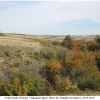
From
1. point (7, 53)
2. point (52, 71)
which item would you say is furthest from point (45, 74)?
point (7, 53)

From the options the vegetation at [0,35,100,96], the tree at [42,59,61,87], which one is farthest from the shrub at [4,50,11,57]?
the tree at [42,59,61,87]

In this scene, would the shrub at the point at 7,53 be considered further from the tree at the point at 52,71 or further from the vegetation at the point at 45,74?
the tree at the point at 52,71

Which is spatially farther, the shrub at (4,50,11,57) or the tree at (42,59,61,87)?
the shrub at (4,50,11,57)

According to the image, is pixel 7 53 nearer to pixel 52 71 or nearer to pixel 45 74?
pixel 45 74

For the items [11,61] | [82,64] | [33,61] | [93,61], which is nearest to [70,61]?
[82,64]

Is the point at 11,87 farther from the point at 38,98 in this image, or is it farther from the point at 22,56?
the point at 22,56

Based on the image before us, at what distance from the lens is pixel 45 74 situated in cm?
2431

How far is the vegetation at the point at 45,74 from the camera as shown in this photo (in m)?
18.4

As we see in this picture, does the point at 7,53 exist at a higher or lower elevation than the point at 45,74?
higher

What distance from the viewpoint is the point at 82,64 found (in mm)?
25359

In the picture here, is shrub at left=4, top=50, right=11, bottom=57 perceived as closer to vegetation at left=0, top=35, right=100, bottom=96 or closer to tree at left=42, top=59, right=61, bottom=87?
vegetation at left=0, top=35, right=100, bottom=96

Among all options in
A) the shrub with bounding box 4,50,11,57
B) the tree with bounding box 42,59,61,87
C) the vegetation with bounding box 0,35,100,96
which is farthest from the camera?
the shrub with bounding box 4,50,11,57

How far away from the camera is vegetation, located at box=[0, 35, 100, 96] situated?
1841 cm

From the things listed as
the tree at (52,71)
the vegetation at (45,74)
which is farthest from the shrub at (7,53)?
the tree at (52,71)
